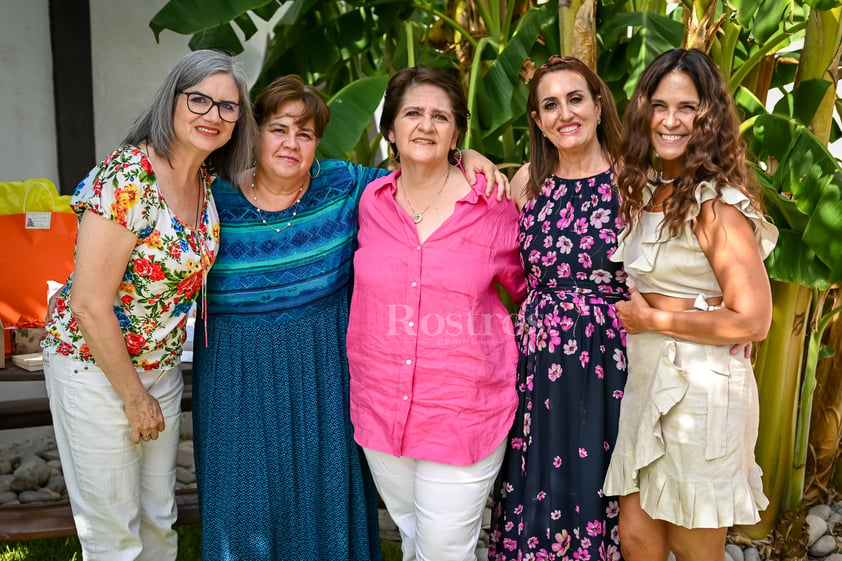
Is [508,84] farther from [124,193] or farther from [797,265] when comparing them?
[124,193]

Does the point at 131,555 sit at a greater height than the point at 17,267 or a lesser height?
lesser

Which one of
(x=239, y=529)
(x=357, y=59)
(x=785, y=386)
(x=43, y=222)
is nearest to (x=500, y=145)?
(x=357, y=59)

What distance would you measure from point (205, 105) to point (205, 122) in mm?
49

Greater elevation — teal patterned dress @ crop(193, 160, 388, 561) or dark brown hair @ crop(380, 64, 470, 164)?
dark brown hair @ crop(380, 64, 470, 164)

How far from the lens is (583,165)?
246 cm

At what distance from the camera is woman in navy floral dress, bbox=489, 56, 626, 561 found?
93.0 inches

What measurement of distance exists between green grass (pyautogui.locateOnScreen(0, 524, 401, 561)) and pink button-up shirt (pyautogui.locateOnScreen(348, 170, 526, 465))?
1.26m

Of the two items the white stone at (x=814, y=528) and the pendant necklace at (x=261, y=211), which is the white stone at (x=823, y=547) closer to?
the white stone at (x=814, y=528)

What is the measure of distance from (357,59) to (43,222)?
2530 mm

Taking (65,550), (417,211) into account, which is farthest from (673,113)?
(65,550)

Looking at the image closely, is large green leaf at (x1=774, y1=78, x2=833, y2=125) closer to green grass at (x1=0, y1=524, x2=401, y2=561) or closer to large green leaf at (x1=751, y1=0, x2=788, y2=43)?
large green leaf at (x1=751, y1=0, x2=788, y2=43)

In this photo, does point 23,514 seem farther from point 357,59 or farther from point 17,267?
point 357,59

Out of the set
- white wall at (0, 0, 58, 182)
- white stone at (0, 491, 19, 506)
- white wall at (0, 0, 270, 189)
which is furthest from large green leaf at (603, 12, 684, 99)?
white stone at (0, 491, 19, 506)

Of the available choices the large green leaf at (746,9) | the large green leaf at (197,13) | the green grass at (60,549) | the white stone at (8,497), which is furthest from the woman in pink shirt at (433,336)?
the white stone at (8,497)
